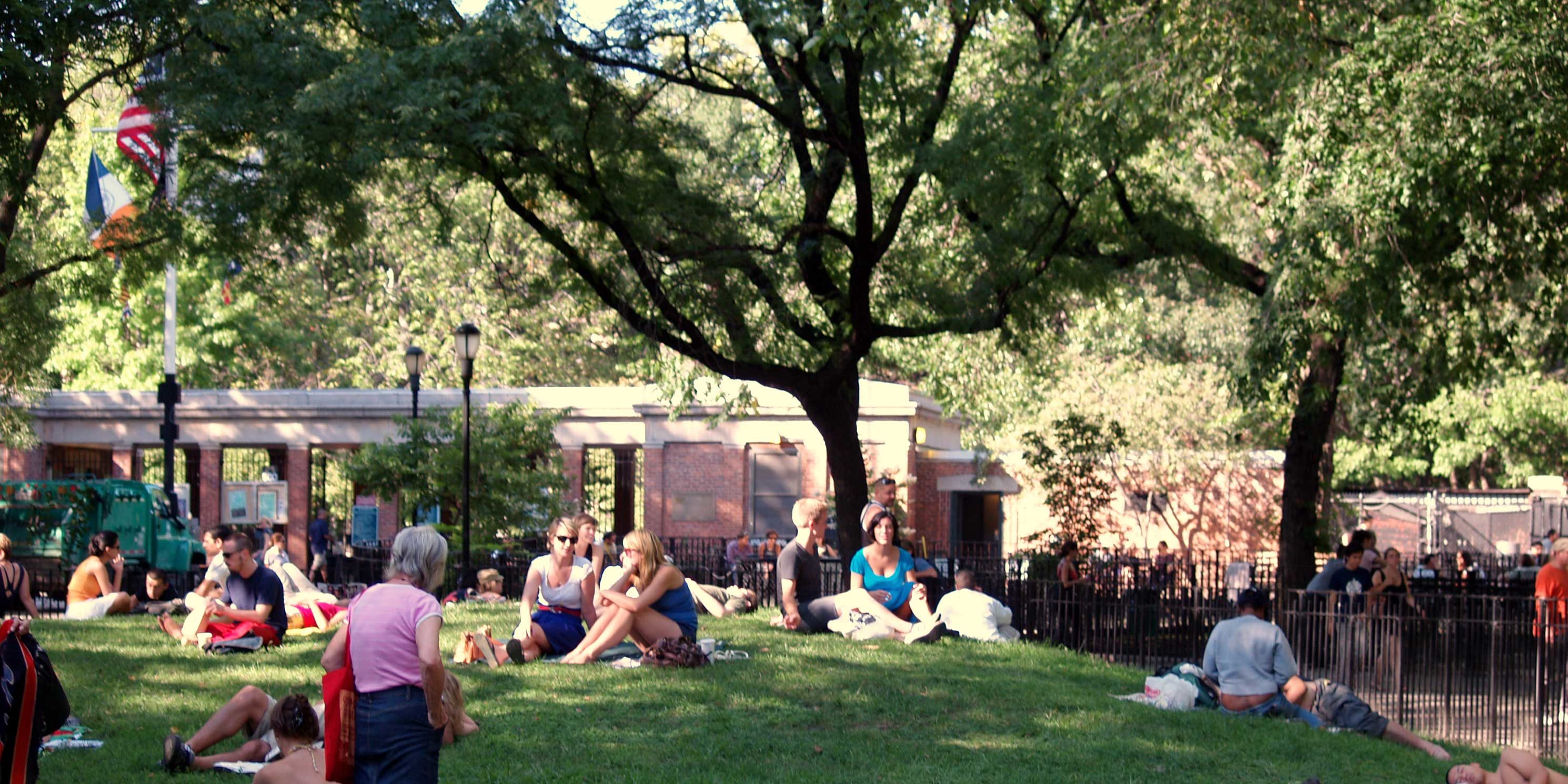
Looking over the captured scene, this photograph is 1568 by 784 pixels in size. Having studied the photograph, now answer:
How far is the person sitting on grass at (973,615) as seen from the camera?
1334cm

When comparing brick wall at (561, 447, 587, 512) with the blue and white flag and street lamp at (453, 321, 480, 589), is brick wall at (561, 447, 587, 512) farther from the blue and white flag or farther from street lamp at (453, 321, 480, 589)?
street lamp at (453, 321, 480, 589)

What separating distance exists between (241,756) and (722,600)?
7766 mm

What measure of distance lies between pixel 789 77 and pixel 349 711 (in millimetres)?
12768

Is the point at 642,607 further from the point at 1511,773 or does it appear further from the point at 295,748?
the point at 1511,773

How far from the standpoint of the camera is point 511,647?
36.6 feet

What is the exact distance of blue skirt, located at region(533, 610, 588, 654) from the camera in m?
11.5

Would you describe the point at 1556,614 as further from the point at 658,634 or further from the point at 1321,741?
the point at 658,634

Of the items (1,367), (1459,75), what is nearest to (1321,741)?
(1459,75)

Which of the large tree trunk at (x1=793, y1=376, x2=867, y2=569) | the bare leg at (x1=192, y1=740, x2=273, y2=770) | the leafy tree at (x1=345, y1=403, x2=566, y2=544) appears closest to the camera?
the bare leg at (x1=192, y1=740, x2=273, y2=770)

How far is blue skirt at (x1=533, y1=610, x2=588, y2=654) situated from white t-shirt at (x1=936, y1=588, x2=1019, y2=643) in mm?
3509

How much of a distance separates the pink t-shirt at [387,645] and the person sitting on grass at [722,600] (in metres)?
9.38

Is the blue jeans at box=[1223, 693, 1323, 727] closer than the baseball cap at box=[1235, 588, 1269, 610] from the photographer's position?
Yes

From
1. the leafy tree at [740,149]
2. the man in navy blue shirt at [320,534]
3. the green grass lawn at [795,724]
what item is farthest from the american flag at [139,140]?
the green grass lawn at [795,724]

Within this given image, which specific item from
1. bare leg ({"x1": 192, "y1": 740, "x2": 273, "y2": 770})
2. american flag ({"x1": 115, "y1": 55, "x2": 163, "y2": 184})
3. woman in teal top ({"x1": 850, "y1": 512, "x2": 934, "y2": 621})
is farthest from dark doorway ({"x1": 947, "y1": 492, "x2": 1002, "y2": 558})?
bare leg ({"x1": 192, "y1": 740, "x2": 273, "y2": 770})
